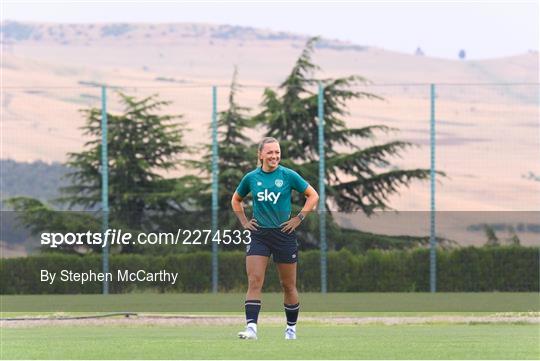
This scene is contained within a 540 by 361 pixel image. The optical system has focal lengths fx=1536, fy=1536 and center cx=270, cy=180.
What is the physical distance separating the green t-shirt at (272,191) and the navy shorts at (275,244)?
7 cm

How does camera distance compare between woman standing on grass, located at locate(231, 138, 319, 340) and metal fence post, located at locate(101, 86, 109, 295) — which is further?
metal fence post, located at locate(101, 86, 109, 295)

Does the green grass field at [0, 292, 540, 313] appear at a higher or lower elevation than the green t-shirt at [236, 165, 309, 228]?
lower

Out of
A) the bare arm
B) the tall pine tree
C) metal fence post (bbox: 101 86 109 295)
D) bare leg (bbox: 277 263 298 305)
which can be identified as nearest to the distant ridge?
the tall pine tree

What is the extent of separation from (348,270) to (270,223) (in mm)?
17599

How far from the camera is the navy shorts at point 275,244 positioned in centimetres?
1360

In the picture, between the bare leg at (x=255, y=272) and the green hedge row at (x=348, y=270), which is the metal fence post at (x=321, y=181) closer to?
the green hedge row at (x=348, y=270)

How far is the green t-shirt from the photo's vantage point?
13.4m

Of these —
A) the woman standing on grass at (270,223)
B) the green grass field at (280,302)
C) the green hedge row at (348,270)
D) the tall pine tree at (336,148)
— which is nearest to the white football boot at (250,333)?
the woman standing on grass at (270,223)

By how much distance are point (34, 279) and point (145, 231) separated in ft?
9.06

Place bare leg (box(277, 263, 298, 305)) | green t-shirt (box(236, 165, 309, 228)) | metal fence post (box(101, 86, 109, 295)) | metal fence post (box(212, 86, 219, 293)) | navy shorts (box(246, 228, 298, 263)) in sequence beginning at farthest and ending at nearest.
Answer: metal fence post (box(101, 86, 109, 295)) < metal fence post (box(212, 86, 219, 293)) < bare leg (box(277, 263, 298, 305)) < navy shorts (box(246, 228, 298, 263)) < green t-shirt (box(236, 165, 309, 228))

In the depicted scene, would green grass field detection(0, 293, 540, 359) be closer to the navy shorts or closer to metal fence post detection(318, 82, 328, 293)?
the navy shorts

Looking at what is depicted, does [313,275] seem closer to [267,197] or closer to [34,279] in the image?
[34,279]

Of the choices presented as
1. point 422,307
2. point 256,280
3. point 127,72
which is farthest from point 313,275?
point 127,72

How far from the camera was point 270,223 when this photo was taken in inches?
535
